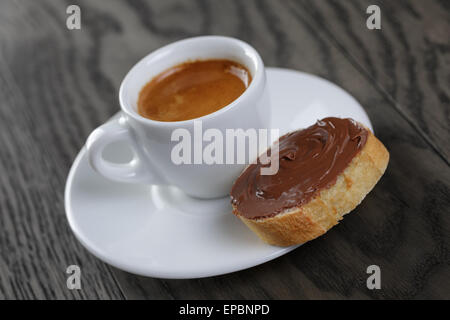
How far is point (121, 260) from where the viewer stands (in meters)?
1.38

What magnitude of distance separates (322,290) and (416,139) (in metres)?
0.57

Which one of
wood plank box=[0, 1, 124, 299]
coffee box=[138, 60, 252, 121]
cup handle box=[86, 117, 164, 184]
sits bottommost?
wood plank box=[0, 1, 124, 299]

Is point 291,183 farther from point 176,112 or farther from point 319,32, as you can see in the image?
point 319,32

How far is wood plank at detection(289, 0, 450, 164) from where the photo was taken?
5.37 ft

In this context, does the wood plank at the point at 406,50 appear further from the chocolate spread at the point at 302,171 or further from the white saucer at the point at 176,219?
the chocolate spread at the point at 302,171

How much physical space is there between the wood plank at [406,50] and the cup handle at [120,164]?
32.2 inches

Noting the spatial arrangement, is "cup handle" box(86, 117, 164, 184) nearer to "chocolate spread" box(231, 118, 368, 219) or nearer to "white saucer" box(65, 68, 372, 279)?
"white saucer" box(65, 68, 372, 279)

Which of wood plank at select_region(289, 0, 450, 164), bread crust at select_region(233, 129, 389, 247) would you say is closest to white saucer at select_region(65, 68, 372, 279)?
bread crust at select_region(233, 129, 389, 247)

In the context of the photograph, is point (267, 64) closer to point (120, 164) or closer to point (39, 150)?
point (120, 164)

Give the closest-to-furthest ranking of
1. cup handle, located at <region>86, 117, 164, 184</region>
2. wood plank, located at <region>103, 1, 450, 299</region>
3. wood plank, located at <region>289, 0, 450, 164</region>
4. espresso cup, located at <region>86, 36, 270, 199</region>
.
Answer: wood plank, located at <region>103, 1, 450, 299</region> → espresso cup, located at <region>86, 36, 270, 199</region> → cup handle, located at <region>86, 117, 164, 184</region> → wood plank, located at <region>289, 0, 450, 164</region>

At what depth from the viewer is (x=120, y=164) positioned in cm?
162

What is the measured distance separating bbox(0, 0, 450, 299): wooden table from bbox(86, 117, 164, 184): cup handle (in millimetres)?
255

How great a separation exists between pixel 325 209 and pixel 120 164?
2.16ft

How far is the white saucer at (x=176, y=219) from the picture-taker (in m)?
1.34
